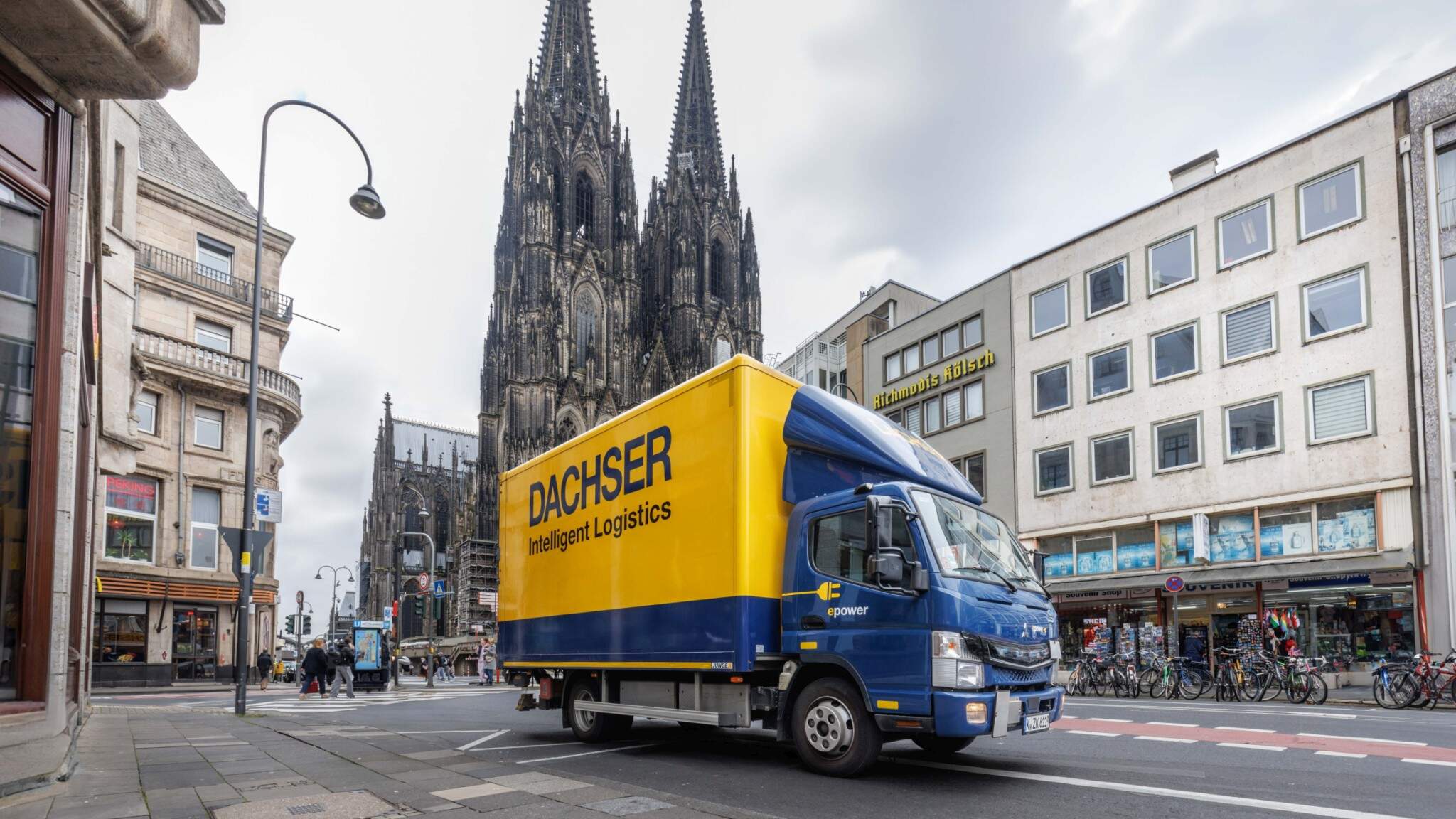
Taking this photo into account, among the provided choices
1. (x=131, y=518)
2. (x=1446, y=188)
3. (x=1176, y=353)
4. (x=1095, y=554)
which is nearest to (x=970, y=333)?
(x=1176, y=353)

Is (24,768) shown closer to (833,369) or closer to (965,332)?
(965,332)

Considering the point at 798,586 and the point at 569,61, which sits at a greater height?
the point at 569,61

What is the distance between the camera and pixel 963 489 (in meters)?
8.96

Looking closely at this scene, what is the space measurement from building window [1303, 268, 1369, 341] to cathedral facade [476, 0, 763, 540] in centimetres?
5513

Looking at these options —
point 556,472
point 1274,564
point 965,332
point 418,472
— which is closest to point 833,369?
point 965,332

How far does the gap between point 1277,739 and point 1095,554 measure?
67.6 feet

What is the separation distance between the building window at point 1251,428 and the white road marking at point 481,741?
2149cm

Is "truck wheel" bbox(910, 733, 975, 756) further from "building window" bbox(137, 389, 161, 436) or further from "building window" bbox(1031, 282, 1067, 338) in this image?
"building window" bbox(137, 389, 161, 436)

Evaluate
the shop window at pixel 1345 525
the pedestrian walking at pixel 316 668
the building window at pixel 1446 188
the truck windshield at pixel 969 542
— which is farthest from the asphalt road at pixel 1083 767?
the building window at pixel 1446 188

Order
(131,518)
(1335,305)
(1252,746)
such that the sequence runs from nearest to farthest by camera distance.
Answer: (1252,746) < (1335,305) < (131,518)

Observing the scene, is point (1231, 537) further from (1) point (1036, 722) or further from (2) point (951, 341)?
(1) point (1036, 722)

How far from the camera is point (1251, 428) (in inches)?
1028

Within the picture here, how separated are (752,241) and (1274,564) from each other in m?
73.1

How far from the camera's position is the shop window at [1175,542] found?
89.6ft
